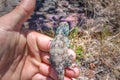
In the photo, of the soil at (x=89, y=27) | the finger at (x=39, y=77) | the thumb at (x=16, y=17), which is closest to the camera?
the thumb at (x=16, y=17)

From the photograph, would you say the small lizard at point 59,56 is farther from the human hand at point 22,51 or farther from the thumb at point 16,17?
the thumb at point 16,17

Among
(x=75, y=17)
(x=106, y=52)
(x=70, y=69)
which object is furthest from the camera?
(x=75, y=17)

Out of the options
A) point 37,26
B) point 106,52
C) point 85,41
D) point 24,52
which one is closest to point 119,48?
point 106,52

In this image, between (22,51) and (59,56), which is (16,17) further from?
(59,56)

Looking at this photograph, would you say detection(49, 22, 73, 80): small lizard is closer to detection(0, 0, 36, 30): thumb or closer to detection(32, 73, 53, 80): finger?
detection(32, 73, 53, 80): finger

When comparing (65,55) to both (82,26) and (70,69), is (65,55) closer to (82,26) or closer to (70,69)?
(70,69)

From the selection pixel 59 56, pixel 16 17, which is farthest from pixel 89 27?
pixel 16 17

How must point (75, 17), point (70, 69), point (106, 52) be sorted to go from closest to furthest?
point (70, 69), point (106, 52), point (75, 17)

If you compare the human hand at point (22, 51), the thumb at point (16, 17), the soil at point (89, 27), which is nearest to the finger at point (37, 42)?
the human hand at point (22, 51)
